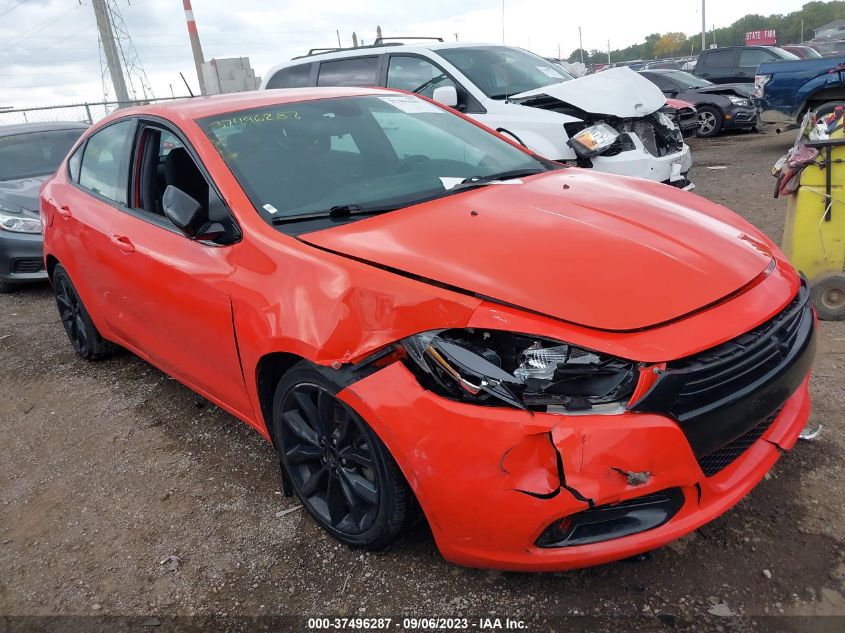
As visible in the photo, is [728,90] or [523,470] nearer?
[523,470]

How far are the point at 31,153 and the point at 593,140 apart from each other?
19.1 feet

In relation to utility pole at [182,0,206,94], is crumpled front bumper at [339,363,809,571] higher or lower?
lower

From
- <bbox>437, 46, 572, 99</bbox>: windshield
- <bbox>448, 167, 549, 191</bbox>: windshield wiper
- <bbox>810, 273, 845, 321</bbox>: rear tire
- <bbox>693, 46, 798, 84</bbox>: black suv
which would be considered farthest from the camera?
<bbox>693, 46, 798, 84</bbox>: black suv

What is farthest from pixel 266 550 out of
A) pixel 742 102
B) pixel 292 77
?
pixel 742 102

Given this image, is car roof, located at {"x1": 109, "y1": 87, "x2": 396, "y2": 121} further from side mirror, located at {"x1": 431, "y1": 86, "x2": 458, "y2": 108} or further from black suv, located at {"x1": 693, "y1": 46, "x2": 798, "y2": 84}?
black suv, located at {"x1": 693, "y1": 46, "x2": 798, "y2": 84}

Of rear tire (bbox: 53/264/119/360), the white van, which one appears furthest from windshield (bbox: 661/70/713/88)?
rear tire (bbox: 53/264/119/360)

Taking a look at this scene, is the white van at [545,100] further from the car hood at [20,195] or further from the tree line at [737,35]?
the tree line at [737,35]

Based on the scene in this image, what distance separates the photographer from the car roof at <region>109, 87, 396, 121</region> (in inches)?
120

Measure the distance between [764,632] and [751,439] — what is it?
564 mm

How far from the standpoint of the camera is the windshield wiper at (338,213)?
8.27 feet

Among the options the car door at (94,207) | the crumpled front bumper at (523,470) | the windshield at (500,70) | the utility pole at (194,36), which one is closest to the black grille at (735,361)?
the crumpled front bumper at (523,470)

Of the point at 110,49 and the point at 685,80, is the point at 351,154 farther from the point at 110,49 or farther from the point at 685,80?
the point at 110,49

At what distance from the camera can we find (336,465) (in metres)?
2.37

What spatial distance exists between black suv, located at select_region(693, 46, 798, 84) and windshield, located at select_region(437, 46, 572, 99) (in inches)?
361
